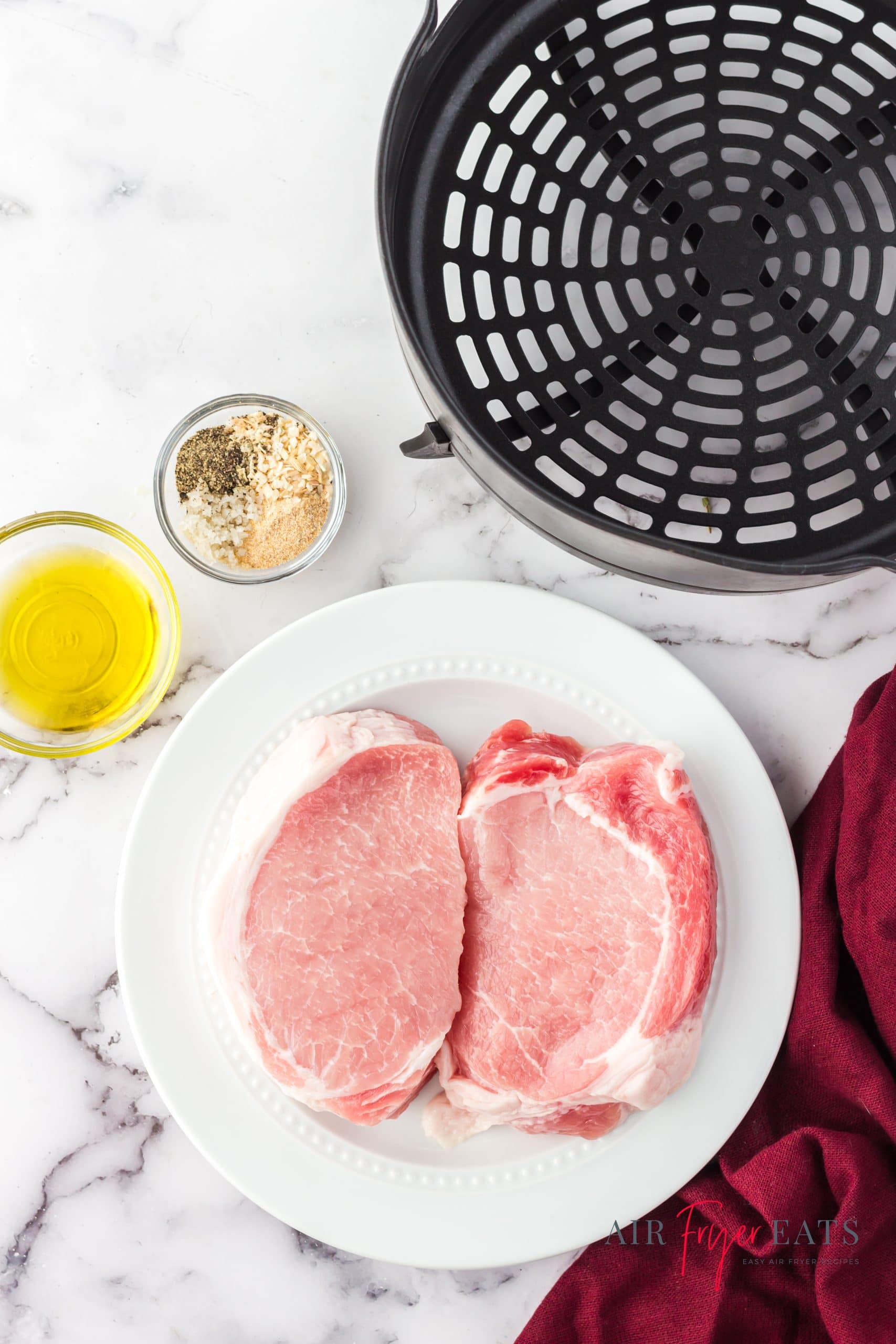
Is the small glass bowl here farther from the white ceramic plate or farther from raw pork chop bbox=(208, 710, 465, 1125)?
raw pork chop bbox=(208, 710, 465, 1125)

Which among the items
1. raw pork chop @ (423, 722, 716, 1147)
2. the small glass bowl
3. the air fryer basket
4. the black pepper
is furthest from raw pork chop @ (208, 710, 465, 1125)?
the air fryer basket

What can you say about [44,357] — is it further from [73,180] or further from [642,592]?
[642,592]

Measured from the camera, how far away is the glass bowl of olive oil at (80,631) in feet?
4.01

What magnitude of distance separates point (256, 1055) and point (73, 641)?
56 centimetres

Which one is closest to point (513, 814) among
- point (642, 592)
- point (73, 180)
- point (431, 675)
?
point (431, 675)

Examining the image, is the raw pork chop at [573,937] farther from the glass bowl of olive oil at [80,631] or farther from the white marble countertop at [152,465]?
the glass bowl of olive oil at [80,631]

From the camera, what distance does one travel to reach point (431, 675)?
123 centimetres

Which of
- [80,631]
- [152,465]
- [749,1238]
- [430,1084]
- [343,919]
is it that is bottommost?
[749,1238]

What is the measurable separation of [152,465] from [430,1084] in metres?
0.85

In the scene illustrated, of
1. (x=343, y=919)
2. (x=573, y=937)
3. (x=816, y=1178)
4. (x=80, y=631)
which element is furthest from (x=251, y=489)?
(x=816, y=1178)

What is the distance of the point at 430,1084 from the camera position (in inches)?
48.4

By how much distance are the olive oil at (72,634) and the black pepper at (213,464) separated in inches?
5.6

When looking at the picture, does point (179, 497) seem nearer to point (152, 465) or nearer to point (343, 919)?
point (152, 465)

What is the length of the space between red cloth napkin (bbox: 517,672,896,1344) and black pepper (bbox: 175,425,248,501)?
0.82 m
